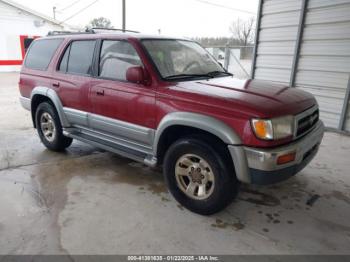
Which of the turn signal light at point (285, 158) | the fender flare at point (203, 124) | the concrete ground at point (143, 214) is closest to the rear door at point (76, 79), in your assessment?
the concrete ground at point (143, 214)

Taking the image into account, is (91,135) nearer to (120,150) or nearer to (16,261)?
(120,150)

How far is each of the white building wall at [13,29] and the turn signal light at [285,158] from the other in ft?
63.5

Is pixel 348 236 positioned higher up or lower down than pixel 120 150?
lower down

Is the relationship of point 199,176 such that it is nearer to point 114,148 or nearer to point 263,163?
point 263,163

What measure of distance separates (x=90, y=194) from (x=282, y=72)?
6.07 meters

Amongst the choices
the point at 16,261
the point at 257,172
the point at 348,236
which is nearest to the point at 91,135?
the point at 16,261

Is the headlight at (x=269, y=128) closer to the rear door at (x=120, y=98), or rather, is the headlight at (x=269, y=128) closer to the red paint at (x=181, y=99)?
the red paint at (x=181, y=99)

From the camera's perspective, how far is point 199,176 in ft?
9.57

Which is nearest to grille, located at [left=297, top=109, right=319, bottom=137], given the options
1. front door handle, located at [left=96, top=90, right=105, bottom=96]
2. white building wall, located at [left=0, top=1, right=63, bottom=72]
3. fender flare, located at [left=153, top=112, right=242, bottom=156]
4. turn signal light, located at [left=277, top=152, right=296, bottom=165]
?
turn signal light, located at [left=277, top=152, right=296, bottom=165]

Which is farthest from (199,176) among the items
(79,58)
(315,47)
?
(315,47)

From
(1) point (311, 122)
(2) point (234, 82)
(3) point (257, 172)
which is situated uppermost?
(2) point (234, 82)

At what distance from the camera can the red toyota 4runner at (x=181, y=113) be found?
2.54 meters

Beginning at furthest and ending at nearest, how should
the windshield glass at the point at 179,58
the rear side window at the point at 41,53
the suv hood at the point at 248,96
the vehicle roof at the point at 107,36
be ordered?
the rear side window at the point at 41,53, the vehicle roof at the point at 107,36, the windshield glass at the point at 179,58, the suv hood at the point at 248,96

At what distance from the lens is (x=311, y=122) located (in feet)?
10.1
